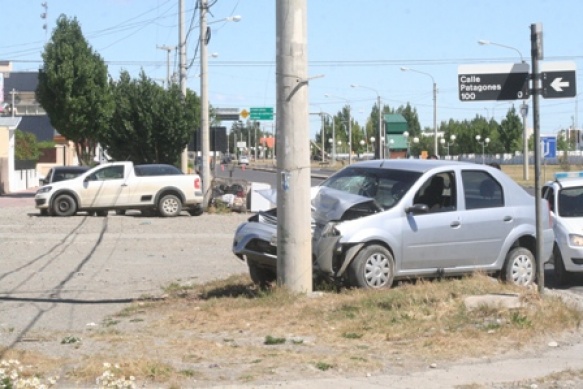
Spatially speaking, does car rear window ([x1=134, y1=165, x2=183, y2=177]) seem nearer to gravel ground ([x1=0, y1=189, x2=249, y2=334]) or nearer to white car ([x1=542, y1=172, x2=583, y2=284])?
gravel ground ([x1=0, y1=189, x2=249, y2=334])

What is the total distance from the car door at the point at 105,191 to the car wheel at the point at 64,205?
30 centimetres

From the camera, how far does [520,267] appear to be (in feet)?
43.4

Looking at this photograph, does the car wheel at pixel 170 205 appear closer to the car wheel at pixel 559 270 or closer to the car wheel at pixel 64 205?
the car wheel at pixel 64 205

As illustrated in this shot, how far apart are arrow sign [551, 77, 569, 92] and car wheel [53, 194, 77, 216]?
798 inches

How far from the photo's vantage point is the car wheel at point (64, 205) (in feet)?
96.0

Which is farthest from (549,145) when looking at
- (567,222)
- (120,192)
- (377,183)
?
(377,183)

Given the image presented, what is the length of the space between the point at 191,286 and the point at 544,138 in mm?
22493

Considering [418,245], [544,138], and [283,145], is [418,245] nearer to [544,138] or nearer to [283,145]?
[283,145]

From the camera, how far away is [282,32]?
12000 millimetres

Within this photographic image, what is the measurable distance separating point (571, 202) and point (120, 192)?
1685 centimetres

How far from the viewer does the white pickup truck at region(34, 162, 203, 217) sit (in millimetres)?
29266

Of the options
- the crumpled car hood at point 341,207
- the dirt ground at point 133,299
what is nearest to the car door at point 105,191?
the dirt ground at point 133,299

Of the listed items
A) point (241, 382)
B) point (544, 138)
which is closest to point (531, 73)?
point (241, 382)

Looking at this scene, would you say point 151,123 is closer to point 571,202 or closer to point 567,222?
point 571,202
